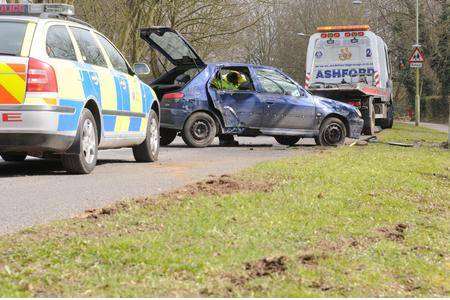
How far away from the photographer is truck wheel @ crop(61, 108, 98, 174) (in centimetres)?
848

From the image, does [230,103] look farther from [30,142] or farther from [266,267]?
[266,267]

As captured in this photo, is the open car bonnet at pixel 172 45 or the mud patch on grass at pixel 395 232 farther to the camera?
the open car bonnet at pixel 172 45

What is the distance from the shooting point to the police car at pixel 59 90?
787cm

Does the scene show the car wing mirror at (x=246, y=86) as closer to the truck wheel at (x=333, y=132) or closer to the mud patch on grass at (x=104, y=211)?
the truck wheel at (x=333, y=132)

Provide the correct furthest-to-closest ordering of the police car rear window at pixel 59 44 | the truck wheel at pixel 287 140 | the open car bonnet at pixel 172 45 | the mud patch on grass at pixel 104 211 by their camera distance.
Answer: the truck wheel at pixel 287 140 < the open car bonnet at pixel 172 45 < the police car rear window at pixel 59 44 < the mud patch on grass at pixel 104 211

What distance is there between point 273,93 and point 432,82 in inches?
1678

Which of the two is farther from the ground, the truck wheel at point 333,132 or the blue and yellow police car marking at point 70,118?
the blue and yellow police car marking at point 70,118

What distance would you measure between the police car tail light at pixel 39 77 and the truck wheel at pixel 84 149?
0.67 meters

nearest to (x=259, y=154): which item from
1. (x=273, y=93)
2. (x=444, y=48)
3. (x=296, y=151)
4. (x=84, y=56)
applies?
(x=296, y=151)

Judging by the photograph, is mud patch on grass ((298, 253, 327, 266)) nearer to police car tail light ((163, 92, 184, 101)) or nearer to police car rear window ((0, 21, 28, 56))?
police car rear window ((0, 21, 28, 56))

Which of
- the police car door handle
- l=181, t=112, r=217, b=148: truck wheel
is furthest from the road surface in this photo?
l=181, t=112, r=217, b=148: truck wheel

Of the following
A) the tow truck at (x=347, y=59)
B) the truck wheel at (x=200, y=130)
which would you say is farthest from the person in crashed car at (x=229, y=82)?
the tow truck at (x=347, y=59)

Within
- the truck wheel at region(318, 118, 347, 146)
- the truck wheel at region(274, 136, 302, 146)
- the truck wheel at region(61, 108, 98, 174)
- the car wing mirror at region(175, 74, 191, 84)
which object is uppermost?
the car wing mirror at region(175, 74, 191, 84)

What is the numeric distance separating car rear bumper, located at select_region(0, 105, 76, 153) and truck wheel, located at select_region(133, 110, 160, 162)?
2680 millimetres
